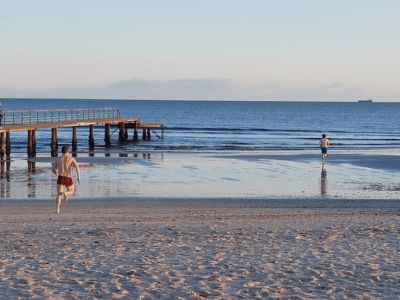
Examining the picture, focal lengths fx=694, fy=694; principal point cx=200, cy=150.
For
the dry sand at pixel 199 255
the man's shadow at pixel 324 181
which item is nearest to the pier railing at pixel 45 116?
the man's shadow at pixel 324 181

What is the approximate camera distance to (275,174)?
28.8 m

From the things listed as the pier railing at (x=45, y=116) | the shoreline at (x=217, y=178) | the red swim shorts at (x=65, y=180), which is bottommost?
the shoreline at (x=217, y=178)

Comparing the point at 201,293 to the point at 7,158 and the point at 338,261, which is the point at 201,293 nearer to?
the point at 338,261

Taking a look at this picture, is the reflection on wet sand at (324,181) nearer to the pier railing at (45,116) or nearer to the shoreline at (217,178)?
the shoreline at (217,178)

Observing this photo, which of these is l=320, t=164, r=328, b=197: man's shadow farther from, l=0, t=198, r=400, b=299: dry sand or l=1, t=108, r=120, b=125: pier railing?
l=1, t=108, r=120, b=125: pier railing

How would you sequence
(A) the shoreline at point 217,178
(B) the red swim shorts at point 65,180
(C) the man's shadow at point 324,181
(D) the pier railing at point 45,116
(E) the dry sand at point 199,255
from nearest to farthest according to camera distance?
1. (E) the dry sand at point 199,255
2. (B) the red swim shorts at point 65,180
3. (A) the shoreline at point 217,178
4. (C) the man's shadow at point 324,181
5. (D) the pier railing at point 45,116

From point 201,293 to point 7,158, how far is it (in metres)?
30.2

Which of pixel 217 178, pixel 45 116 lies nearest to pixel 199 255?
pixel 217 178

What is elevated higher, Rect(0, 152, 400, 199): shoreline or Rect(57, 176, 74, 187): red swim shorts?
Rect(57, 176, 74, 187): red swim shorts

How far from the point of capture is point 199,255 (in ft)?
34.8

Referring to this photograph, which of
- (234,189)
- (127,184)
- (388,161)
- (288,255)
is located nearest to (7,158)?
(127,184)

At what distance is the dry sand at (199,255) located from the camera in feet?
28.2

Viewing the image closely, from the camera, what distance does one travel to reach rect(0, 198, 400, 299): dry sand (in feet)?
28.2

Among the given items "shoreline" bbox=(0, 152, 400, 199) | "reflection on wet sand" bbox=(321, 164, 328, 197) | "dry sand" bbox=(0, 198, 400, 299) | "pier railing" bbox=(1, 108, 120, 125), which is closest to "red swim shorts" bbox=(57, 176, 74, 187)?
"dry sand" bbox=(0, 198, 400, 299)
